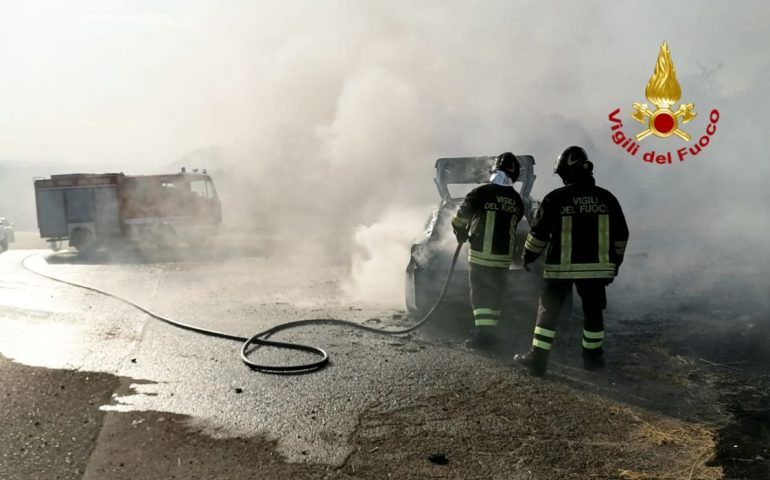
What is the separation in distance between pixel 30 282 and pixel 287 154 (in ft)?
46.5

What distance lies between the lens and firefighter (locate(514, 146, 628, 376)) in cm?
505

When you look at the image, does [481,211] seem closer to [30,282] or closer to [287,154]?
[30,282]

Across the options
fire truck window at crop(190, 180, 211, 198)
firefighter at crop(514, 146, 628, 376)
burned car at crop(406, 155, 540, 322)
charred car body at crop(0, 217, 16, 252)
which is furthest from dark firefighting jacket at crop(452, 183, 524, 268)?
charred car body at crop(0, 217, 16, 252)

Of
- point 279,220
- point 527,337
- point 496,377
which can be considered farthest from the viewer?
point 279,220

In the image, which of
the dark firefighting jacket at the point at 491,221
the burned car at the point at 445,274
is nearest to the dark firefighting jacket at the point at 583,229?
the dark firefighting jacket at the point at 491,221

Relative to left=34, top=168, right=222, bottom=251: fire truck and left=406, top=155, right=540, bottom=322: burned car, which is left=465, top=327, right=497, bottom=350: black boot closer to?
left=406, top=155, right=540, bottom=322: burned car

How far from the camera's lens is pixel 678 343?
6.09m

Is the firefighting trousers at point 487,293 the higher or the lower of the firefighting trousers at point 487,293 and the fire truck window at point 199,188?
the lower

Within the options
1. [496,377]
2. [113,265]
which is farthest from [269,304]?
[113,265]

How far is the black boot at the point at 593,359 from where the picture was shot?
16.9 ft

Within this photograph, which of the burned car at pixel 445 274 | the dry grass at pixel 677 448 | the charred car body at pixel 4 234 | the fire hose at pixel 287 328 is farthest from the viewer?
the charred car body at pixel 4 234

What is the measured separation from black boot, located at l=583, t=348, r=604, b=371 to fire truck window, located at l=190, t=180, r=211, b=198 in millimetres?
16920

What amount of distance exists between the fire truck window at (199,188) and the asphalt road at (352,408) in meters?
12.7

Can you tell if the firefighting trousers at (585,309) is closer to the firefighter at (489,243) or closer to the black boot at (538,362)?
the black boot at (538,362)
